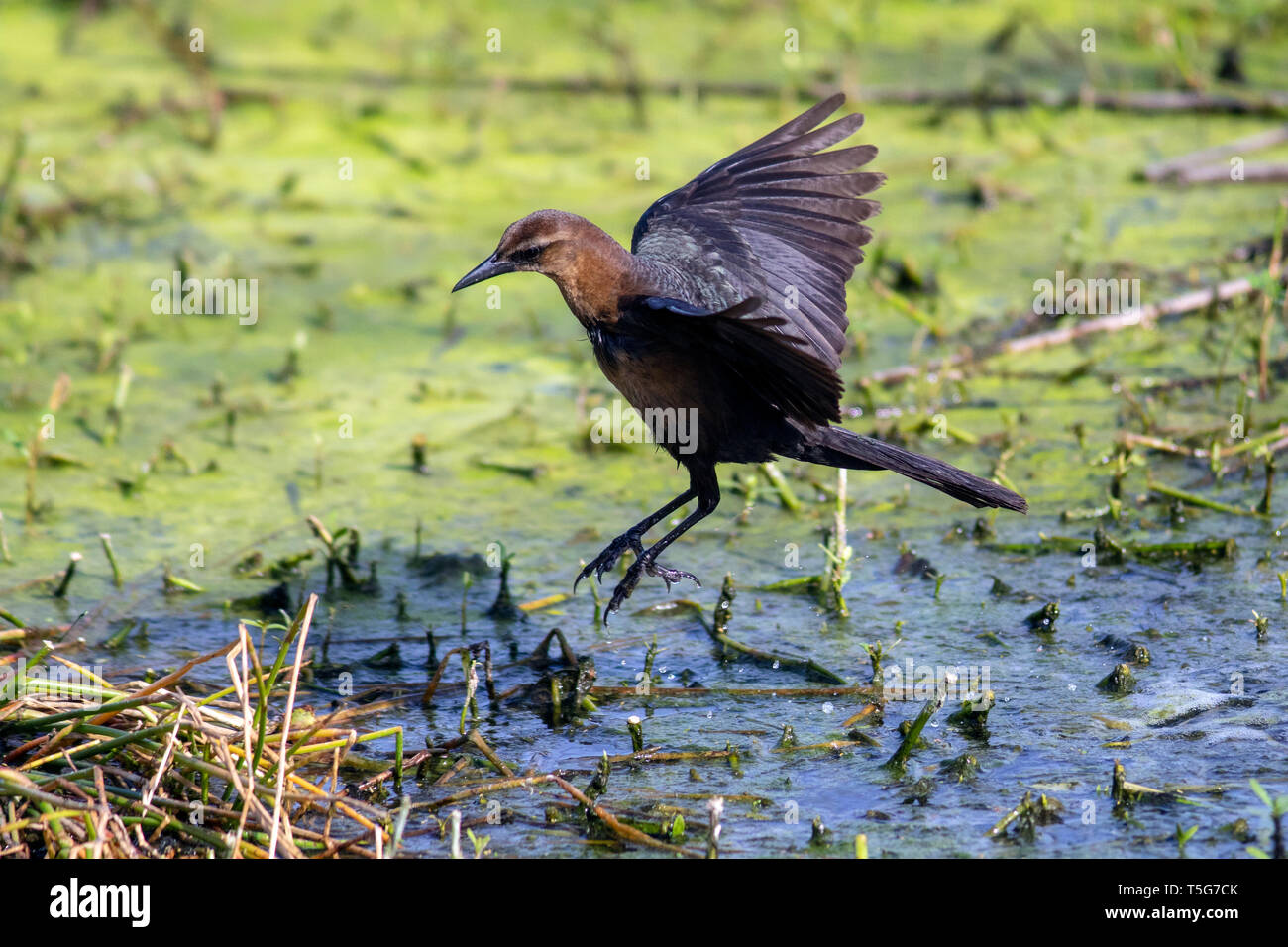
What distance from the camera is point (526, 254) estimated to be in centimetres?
407

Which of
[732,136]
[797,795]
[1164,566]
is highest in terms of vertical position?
[732,136]

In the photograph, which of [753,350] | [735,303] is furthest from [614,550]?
[753,350]

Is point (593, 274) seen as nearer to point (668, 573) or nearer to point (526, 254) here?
point (526, 254)

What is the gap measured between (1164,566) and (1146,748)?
119 centimetres

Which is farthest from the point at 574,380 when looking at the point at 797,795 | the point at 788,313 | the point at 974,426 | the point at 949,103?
the point at 949,103

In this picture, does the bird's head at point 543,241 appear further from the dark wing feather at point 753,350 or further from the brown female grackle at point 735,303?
the dark wing feather at point 753,350

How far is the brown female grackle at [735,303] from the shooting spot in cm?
382

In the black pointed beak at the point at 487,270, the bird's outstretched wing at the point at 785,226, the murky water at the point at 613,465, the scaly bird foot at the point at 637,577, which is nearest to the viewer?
the murky water at the point at 613,465

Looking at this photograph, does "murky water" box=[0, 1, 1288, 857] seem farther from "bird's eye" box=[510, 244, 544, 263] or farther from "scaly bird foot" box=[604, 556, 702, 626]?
"bird's eye" box=[510, 244, 544, 263]

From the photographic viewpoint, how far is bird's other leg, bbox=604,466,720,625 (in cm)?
443

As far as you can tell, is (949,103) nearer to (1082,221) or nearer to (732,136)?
(732,136)

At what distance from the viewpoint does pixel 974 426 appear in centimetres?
594

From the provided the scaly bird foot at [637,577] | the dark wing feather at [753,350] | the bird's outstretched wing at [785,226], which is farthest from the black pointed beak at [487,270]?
the scaly bird foot at [637,577]

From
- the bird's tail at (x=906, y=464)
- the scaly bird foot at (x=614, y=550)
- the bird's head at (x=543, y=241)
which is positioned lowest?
the scaly bird foot at (x=614, y=550)
